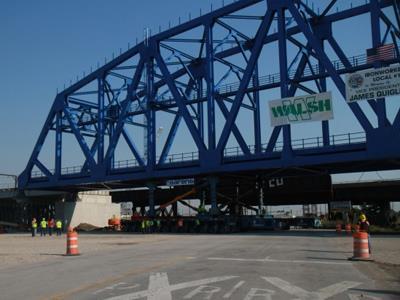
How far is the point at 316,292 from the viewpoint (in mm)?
10469

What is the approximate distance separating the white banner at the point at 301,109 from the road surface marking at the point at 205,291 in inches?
1223

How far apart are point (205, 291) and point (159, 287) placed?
111 centimetres

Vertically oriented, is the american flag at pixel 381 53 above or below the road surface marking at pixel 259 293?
above

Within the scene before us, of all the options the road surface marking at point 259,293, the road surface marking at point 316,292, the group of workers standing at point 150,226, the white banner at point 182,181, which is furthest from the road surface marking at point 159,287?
the white banner at point 182,181

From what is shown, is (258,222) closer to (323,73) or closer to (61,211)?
(323,73)

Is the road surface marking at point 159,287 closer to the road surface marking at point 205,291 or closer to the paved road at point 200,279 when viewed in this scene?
the paved road at point 200,279

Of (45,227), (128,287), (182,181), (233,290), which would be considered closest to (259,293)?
(233,290)

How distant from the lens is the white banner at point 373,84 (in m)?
37.0

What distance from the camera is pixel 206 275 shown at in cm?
1312

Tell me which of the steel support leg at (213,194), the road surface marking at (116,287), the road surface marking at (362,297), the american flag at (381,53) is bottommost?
the road surface marking at (362,297)

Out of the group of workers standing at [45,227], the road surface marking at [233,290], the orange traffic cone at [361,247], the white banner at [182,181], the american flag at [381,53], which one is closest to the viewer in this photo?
the road surface marking at [233,290]

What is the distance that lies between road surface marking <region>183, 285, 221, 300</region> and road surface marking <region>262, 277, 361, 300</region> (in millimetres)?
1401

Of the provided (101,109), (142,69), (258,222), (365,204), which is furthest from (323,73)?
(365,204)

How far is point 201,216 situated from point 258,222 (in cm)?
496
